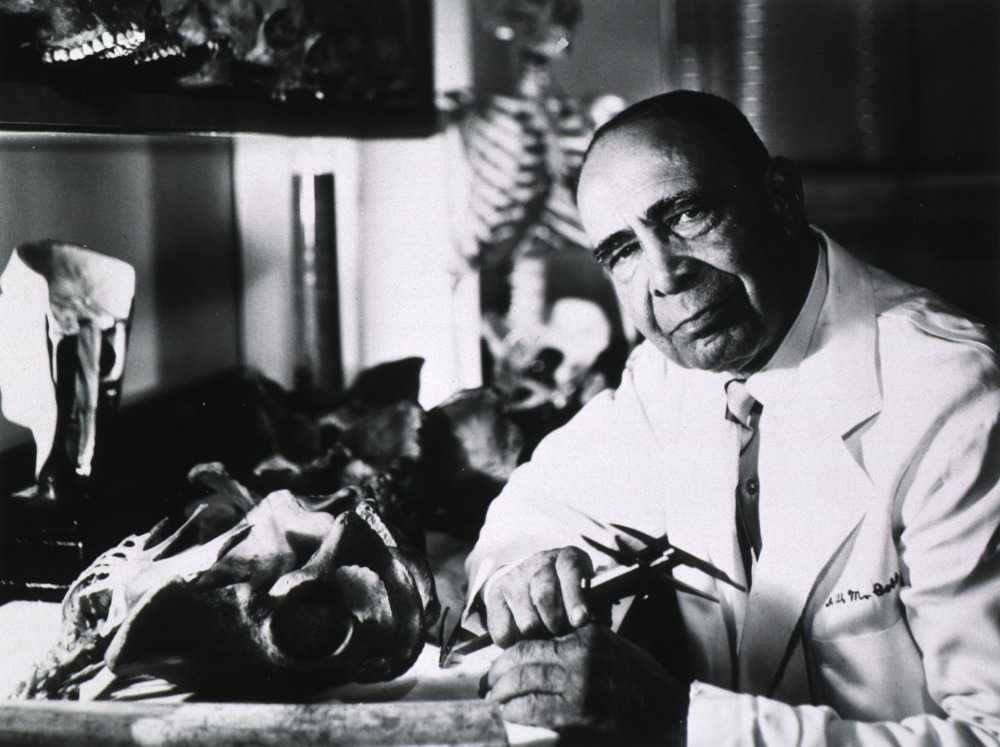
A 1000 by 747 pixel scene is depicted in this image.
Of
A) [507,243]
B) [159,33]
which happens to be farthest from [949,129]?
[159,33]

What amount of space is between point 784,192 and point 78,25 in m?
0.79

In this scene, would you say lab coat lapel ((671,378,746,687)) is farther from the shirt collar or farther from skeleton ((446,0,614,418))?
skeleton ((446,0,614,418))

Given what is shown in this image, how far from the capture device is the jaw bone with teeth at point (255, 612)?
3.25ft

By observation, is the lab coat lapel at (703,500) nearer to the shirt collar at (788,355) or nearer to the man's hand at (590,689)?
the shirt collar at (788,355)

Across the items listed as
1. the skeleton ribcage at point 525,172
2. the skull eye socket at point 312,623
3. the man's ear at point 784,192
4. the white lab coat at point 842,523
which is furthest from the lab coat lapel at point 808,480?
the skeleton ribcage at point 525,172

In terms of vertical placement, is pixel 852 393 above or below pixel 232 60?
below

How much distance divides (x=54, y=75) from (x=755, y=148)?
0.77 meters

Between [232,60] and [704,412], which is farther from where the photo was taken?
[232,60]

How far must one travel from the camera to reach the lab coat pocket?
1.15 meters

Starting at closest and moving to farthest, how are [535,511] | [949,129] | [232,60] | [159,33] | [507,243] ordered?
[159,33], [535,511], [232,60], [507,243], [949,129]

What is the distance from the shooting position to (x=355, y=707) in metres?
0.90

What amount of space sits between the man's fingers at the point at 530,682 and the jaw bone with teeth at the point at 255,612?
0.51 feet

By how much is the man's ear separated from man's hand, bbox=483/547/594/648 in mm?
471

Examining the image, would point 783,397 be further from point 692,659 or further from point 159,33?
point 159,33
